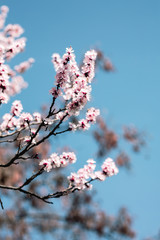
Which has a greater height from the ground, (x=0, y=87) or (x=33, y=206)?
(x=33, y=206)

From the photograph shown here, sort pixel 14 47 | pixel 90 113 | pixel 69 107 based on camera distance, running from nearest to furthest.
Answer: pixel 69 107 < pixel 90 113 < pixel 14 47

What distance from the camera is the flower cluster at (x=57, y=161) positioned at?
358 cm

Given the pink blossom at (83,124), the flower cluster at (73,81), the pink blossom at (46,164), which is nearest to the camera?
the flower cluster at (73,81)

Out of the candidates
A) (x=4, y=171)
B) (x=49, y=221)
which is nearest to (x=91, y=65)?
(x=4, y=171)

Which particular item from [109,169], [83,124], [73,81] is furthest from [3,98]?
[109,169]

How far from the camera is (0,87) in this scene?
124 inches

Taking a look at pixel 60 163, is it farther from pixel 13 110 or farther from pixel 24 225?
pixel 24 225

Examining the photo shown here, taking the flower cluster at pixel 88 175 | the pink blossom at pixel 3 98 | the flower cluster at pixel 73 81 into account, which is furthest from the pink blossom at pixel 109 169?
the pink blossom at pixel 3 98

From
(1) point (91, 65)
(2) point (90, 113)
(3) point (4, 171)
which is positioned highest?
(3) point (4, 171)

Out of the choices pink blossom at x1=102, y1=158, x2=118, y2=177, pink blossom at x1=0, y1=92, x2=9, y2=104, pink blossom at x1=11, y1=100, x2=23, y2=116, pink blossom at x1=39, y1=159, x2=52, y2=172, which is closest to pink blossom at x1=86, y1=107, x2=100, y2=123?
pink blossom at x1=102, y1=158, x2=118, y2=177

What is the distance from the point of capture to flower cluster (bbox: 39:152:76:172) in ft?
11.8

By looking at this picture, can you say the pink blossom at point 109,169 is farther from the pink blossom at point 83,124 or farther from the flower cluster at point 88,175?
the pink blossom at point 83,124

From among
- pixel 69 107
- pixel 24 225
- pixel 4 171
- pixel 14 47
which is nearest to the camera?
pixel 69 107

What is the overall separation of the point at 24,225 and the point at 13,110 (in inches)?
236
